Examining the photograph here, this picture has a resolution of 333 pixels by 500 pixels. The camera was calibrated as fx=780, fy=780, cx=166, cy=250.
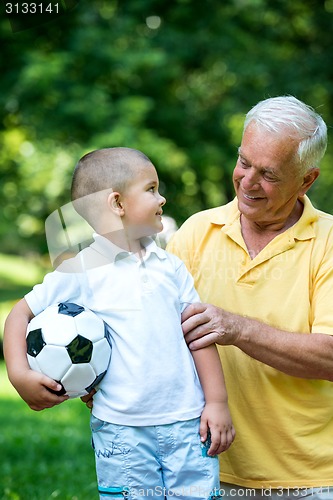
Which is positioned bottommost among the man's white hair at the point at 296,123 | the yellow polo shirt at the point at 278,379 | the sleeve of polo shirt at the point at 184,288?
the yellow polo shirt at the point at 278,379

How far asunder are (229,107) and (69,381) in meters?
10.6

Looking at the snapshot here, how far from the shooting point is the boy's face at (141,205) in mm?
2619

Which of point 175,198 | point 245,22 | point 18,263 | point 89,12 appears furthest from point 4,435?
point 18,263

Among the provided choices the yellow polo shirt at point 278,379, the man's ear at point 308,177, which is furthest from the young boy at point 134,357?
the man's ear at point 308,177

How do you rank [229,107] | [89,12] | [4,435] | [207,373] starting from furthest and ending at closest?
[229,107] < [89,12] < [4,435] < [207,373]

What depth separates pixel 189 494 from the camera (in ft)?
8.42

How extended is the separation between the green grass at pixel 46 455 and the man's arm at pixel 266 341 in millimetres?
2059

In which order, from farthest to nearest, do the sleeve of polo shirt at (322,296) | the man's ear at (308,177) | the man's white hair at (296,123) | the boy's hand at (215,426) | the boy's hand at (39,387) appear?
1. the man's ear at (308,177)
2. the man's white hair at (296,123)
3. the sleeve of polo shirt at (322,296)
4. the boy's hand at (215,426)
5. the boy's hand at (39,387)

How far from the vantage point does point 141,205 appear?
2619mm

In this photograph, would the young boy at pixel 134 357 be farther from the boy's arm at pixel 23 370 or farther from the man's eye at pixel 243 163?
the man's eye at pixel 243 163

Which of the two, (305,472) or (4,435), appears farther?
(4,435)

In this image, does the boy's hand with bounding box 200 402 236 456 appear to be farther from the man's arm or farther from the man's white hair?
the man's white hair

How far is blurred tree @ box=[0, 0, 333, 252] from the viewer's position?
422 inches

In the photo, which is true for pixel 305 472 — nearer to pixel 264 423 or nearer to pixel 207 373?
pixel 264 423
